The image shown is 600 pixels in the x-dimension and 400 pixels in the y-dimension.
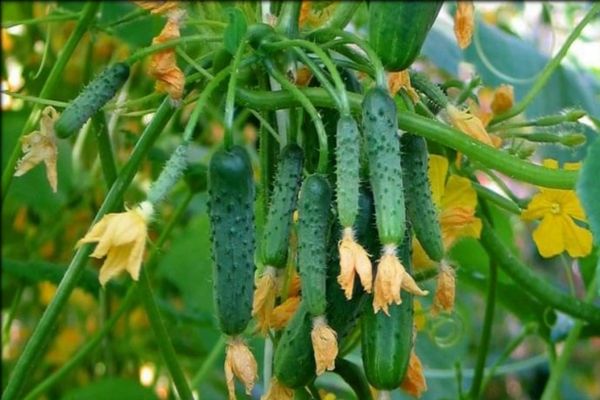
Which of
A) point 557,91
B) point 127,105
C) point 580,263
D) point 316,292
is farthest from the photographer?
point 557,91

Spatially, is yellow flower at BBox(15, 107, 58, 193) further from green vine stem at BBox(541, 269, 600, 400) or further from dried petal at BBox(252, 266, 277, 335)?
green vine stem at BBox(541, 269, 600, 400)

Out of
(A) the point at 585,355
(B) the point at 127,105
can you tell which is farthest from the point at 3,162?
(A) the point at 585,355

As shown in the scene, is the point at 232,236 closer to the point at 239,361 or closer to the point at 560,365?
the point at 239,361

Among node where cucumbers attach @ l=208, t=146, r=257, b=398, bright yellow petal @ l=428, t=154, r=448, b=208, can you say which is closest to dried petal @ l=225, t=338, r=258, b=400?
node where cucumbers attach @ l=208, t=146, r=257, b=398

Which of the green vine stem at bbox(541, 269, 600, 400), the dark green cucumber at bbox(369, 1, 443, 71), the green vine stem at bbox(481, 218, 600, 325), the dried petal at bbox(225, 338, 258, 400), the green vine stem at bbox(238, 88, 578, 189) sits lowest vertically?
the dried petal at bbox(225, 338, 258, 400)

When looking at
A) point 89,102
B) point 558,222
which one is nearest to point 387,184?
point 89,102

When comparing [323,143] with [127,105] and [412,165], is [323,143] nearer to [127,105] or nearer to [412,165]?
[412,165]
